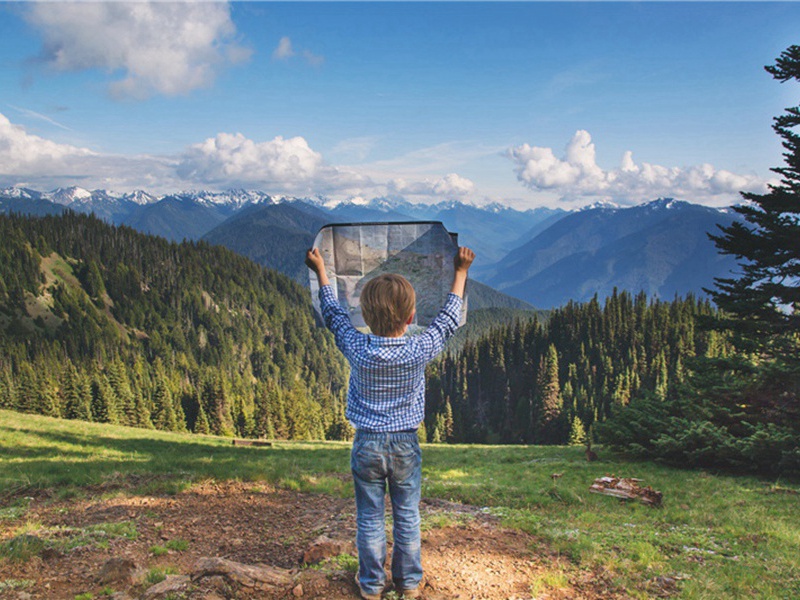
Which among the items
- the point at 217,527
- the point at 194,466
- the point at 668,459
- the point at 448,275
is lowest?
the point at 668,459

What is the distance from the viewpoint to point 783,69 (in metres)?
18.3

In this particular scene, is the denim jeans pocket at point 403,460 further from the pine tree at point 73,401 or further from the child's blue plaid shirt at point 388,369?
the pine tree at point 73,401

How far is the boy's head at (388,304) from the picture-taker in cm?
508

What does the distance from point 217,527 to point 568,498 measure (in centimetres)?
1100

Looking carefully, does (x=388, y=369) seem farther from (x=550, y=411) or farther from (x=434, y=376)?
(x=434, y=376)

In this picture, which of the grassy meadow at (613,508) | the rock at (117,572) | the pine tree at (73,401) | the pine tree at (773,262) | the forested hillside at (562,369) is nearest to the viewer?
the rock at (117,572)

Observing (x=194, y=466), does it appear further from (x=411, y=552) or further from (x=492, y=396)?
(x=492, y=396)

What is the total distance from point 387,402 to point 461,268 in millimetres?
1784

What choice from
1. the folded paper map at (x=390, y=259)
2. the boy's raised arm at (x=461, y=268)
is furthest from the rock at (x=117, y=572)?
the boy's raised arm at (x=461, y=268)

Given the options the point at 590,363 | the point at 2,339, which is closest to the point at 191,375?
the point at 2,339

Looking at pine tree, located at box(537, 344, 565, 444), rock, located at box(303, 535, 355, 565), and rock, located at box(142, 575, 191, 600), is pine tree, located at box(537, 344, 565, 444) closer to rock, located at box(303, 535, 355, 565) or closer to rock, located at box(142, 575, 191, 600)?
rock, located at box(303, 535, 355, 565)

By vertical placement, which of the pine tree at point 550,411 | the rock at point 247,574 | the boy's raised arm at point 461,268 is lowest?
the pine tree at point 550,411

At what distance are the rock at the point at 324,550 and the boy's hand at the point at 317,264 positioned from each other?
4397 millimetres

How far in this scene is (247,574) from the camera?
6207 mm
